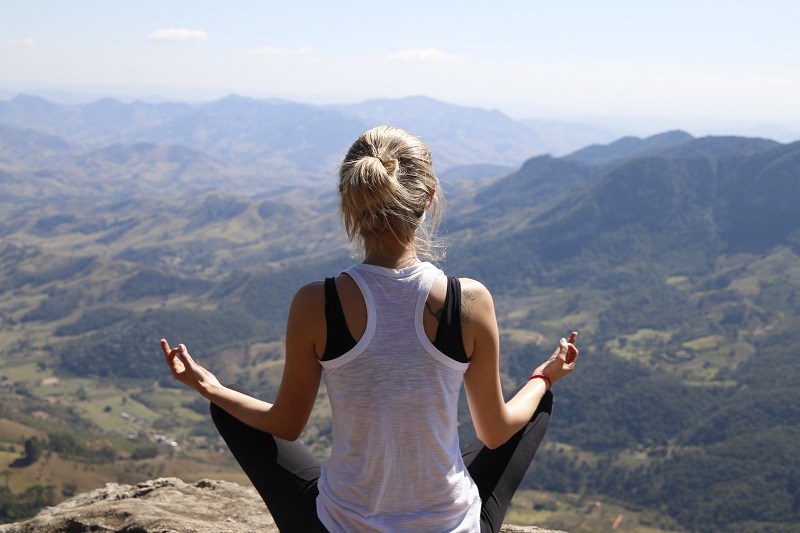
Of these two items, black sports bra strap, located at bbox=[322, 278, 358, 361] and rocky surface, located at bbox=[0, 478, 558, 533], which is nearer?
black sports bra strap, located at bbox=[322, 278, 358, 361]

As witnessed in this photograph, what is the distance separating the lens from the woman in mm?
4766

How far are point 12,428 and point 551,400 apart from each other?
133949mm

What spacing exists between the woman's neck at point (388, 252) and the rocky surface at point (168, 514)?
5.56m

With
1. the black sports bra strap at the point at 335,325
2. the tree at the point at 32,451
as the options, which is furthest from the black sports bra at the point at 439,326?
the tree at the point at 32,451

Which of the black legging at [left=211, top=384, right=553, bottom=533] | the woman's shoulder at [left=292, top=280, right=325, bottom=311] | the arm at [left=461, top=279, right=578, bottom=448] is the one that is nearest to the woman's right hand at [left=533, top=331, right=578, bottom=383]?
the arm at [left=461, top=279, right=578, bottom=448]

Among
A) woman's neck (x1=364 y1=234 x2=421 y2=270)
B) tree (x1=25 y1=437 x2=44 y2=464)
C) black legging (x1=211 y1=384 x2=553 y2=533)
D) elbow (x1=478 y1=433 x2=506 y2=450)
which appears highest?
woman's neck (x1=364 y1=234 x2=421 y2=270)

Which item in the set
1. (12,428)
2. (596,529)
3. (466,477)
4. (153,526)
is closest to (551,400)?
(466,477)

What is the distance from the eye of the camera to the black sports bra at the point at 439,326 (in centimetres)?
474

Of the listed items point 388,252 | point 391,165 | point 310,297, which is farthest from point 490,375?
point 391,165

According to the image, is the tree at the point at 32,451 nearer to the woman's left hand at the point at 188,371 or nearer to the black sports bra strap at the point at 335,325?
the woman's left hand at the point at 188,371

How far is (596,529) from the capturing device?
104625 millimetres

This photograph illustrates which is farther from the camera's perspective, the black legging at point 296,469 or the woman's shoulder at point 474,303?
the black legging at point 296,469

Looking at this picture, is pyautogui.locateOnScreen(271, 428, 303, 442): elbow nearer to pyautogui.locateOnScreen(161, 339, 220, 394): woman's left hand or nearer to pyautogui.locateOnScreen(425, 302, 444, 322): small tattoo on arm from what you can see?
pyautogui.locateOnScreen(161, 339, 220, 394): woman's left hand

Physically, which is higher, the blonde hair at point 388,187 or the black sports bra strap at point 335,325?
the blonde hair at point 388,187
